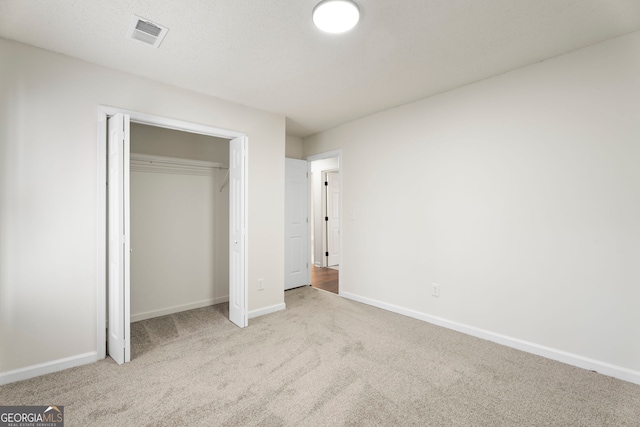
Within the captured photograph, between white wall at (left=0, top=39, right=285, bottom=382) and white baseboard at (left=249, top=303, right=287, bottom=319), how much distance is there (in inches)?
59.7

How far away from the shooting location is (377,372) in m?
2.26

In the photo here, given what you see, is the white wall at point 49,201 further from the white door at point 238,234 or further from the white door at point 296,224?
the white door at point 296,224

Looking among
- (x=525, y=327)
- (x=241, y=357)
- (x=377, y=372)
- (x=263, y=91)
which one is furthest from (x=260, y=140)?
(x=525, y=327)

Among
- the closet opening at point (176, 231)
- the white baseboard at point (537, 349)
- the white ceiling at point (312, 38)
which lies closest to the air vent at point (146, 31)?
the white ceiling at point (312, 38)

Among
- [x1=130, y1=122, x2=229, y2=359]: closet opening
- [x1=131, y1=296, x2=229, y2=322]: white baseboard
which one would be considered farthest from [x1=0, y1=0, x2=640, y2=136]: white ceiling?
[x1=131, y1=296, x2=229, y2=322]: white baseboard

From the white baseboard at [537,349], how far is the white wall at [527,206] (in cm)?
2

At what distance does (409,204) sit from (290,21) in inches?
92.8

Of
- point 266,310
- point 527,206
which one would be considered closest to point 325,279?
point 266,310

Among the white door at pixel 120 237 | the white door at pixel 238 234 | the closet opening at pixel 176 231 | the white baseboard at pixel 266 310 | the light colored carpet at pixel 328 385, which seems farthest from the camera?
the white baseboard at pixel 266 310

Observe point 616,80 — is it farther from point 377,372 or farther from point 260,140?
point 260,140

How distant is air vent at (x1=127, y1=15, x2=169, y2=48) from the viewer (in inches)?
77.9

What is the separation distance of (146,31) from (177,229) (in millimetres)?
2322

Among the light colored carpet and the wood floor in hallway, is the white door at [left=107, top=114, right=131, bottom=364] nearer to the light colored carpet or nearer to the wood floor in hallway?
the light colored carpet

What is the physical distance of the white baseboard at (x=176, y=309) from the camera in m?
3.40
